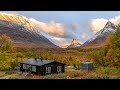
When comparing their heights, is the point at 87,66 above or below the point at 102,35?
below

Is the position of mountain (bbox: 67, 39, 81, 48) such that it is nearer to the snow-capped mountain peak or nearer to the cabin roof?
the snow-capped mountain peak

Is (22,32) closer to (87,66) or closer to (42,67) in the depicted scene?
(42,67)

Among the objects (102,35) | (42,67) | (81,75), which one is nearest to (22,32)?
(42,67)

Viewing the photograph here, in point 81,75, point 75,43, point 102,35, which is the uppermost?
point 102,35

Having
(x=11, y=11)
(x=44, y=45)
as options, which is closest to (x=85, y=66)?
(x=44, y=45)

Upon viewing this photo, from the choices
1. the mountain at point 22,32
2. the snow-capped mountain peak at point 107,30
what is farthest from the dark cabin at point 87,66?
the mountain at point 22,32

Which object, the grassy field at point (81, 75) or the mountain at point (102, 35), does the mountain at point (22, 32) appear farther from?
the mountain at point (102, 35)
